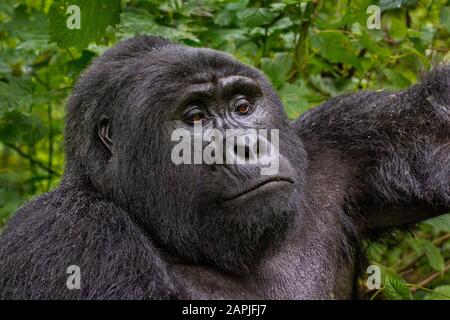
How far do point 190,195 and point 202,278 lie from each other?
0.43m

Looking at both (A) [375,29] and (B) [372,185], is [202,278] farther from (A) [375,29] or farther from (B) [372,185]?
(A) [375,29]

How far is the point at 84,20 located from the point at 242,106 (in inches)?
40.3

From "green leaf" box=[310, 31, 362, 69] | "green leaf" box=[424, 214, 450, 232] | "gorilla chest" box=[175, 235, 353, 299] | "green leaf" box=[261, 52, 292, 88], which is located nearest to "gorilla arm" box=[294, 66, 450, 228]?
"green leaf" box=[424, 214, 450, 232]

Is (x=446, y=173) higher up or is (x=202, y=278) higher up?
(x=446, y=173)

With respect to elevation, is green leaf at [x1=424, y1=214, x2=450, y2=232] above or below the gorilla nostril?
below

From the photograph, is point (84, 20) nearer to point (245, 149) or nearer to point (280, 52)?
point (245, 149)

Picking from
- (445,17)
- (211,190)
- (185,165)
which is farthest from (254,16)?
(211,190)

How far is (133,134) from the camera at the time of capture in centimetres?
387

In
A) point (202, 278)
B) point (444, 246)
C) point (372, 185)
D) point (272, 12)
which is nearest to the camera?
point (202, 278)

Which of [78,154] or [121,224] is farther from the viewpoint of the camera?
[78,154]

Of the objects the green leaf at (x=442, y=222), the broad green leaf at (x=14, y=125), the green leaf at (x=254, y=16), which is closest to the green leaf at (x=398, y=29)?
the green leaf at (x=254, y=16)

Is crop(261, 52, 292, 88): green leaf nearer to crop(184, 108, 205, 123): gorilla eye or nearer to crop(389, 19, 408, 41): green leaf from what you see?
crop(389, 19, 408, 41): green leaf

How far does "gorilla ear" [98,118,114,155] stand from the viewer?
3982 mm
